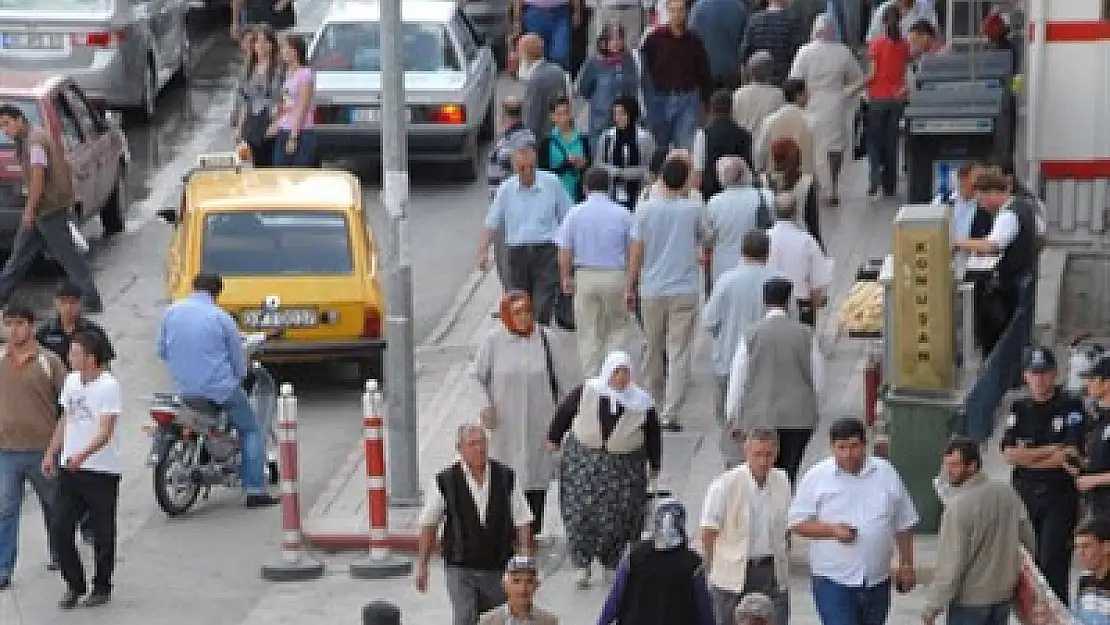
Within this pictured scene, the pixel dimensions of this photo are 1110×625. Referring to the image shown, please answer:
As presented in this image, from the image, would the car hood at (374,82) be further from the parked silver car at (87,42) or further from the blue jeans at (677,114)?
the blue jeans at (677,114)

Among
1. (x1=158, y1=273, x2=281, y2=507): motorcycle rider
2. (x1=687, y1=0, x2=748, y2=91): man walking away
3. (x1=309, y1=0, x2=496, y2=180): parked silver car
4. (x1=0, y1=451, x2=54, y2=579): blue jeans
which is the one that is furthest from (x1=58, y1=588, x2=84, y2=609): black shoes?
(x1=687, y1=0, x2=748, y2=91): man walking away

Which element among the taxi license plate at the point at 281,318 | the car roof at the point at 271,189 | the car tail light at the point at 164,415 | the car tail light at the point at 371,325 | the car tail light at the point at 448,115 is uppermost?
the car roof at the point at 271,189

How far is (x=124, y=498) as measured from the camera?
1953cm

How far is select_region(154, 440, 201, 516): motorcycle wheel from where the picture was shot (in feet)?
61.5

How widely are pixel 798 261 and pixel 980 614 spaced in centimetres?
505

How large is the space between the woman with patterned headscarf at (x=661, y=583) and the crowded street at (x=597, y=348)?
2cm

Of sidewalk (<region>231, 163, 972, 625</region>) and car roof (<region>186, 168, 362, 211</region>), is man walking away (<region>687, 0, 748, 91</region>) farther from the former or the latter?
car roof (<region>186, 168, 362, 211</region>)

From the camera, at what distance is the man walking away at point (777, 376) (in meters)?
17.0

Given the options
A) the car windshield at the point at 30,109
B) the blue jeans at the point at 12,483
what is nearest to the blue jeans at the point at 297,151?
the car windshield at the point at 30,109

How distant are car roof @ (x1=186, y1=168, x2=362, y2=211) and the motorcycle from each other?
3336 mm

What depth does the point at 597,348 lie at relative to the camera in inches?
784

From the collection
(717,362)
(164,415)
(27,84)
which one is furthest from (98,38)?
(717,362)

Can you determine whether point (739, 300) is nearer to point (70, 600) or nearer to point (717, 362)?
point (717, 362)

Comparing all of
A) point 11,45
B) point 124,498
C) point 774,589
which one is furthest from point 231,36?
point 774,589
